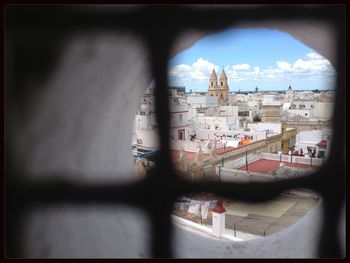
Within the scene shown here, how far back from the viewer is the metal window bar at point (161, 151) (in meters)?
0.43

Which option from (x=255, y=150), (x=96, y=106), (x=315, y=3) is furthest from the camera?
(x=255, y=150)

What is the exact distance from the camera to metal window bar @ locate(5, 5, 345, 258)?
43cm

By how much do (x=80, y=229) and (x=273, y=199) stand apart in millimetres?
285

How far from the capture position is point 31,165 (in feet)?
1.59

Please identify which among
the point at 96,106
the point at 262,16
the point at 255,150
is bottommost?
the point at 255,150

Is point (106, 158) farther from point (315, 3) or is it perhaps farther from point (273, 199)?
point (315, 3)

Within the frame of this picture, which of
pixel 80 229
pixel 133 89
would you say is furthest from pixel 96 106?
pixel 80 229

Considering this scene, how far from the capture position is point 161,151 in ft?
1.62

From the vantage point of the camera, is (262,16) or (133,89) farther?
(133,89)

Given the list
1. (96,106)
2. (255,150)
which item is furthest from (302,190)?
(255,150)

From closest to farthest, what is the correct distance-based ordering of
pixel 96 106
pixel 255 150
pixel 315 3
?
pixel 315 3 → pixel 96 106 → pixel 255 150
